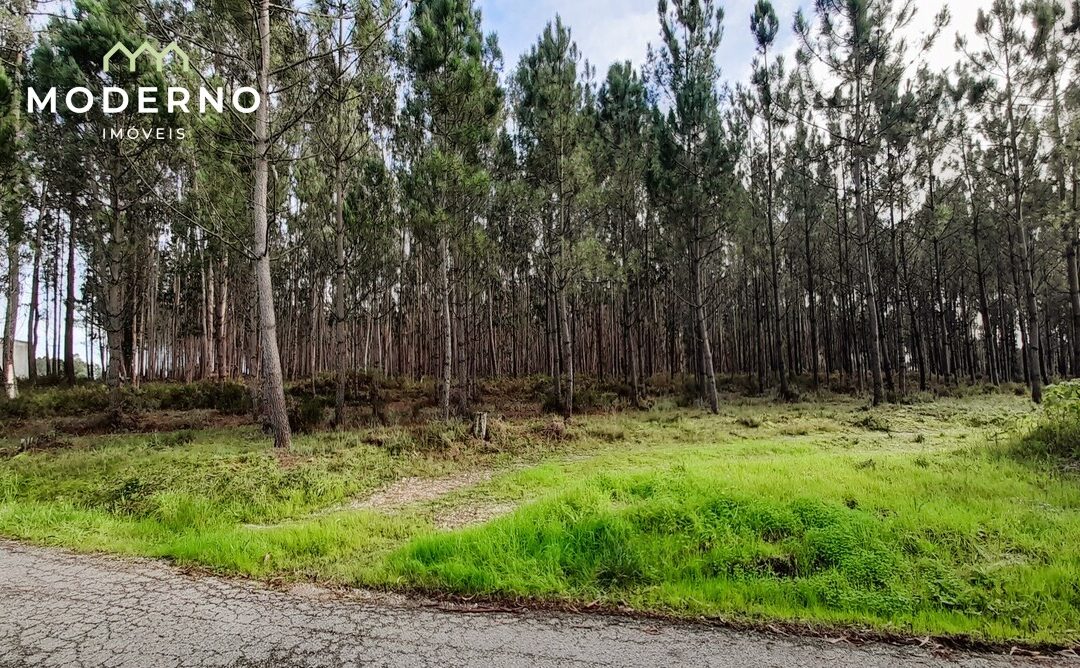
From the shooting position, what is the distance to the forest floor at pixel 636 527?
11.9ft

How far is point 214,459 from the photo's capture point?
318 inches

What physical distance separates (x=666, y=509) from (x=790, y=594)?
1378mm

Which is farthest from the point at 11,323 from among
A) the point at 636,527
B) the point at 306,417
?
the point at 636,527

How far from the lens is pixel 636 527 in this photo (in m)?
4.69

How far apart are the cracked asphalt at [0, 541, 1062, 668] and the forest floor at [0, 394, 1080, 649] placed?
0.28m

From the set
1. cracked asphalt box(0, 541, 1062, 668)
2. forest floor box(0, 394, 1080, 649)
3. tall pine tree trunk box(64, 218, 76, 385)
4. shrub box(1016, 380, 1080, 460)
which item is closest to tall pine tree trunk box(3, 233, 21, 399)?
tall pine tree trunk box(64, 218, 76, 385)

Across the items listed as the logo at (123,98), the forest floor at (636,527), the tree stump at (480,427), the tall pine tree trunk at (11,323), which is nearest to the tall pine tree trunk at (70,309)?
the tall pine tree trunk at (11,323)

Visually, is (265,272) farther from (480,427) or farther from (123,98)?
(123,98)

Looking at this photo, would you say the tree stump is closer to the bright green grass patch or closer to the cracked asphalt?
the bright green grass patch

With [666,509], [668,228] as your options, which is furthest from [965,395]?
[666,509]

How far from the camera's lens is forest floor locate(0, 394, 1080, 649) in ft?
11.9

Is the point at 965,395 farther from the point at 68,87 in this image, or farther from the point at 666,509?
the point at 68,87

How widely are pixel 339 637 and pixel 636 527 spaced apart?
264 cm

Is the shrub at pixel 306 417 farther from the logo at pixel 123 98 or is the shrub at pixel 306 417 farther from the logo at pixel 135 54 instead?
the logo at pixel 135 54
